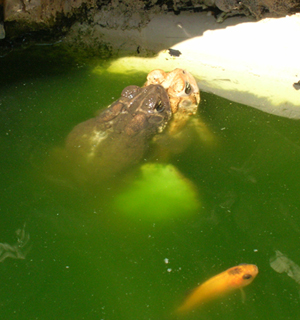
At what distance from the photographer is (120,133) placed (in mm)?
4391

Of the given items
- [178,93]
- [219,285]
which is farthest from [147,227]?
[178,93]

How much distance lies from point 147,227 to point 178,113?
6.09ft

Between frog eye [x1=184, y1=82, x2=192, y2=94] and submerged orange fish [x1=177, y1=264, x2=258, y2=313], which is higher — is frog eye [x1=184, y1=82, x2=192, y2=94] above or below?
above

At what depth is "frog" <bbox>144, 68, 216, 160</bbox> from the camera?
185 inches

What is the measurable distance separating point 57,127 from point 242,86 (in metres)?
3.40

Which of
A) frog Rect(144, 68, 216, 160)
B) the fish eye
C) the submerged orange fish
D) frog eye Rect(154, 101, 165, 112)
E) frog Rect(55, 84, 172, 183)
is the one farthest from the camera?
frog Rect(144, 68, 216, 160)

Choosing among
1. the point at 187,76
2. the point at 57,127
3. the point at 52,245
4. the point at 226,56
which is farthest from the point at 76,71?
the point at 52,245

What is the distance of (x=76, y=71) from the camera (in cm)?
623

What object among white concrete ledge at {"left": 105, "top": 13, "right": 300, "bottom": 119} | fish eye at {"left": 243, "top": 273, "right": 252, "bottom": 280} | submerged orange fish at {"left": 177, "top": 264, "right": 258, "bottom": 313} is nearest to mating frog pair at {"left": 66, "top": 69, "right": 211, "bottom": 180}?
white concrete ledge at {"left": 105, "top": 13, "right": 300, "bottom": 119}

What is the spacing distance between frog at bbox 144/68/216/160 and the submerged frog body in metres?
0.17

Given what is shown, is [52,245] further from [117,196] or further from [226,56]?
[226,56]

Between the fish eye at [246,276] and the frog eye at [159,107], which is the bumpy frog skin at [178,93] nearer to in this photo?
the frog eye at [159,107]

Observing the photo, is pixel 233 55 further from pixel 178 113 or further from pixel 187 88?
pixel 178 113

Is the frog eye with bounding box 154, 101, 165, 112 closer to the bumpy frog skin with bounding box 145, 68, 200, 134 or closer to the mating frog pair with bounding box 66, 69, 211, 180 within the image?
the mating frog pair with bounding box 66, 69, 211, 180
